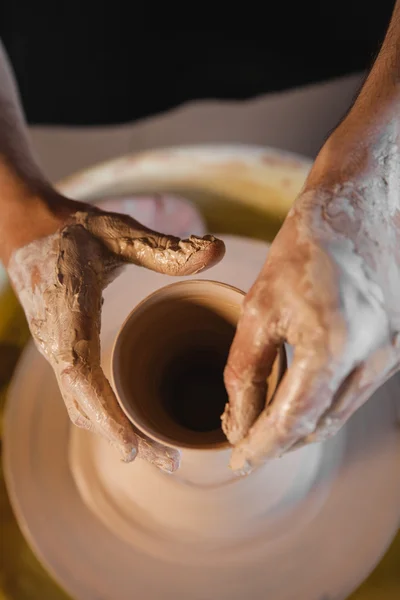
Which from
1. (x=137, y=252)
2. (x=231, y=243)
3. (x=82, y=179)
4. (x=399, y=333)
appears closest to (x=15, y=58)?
(x=82, y=179)

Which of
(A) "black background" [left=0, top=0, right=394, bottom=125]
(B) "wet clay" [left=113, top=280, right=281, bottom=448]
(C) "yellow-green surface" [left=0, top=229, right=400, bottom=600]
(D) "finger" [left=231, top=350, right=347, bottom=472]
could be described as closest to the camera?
(D) "finger" [left=231, top=350, right=347, bottom=472]

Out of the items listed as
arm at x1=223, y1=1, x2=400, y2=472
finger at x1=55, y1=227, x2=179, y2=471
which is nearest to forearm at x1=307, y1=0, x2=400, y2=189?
arm at x1=223, y1=1, x2=400, y2=472

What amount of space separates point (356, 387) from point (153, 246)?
344 mm

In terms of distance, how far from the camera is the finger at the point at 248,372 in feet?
2.18

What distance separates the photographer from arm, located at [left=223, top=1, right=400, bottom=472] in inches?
25.4

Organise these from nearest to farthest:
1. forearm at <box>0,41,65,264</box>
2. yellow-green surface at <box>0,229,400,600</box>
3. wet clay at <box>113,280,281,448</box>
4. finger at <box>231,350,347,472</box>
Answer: finger at <box>231,350,347,472</box> → wet clay at <box>113,280,281,448</box> → forearm at <box>0,41,65,264</box> → yellow-green surface at <box>0,229,400,600</box>

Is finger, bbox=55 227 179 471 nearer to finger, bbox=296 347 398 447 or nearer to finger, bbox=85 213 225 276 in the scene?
finger, bbox=85 213 225 276

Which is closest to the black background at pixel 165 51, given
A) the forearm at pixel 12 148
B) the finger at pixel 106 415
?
the forearm at pixel 12 148

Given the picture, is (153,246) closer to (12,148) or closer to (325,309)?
(325,309)

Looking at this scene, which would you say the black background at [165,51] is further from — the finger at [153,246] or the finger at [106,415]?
the finger at [106,415]

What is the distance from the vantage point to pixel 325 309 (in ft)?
2.11

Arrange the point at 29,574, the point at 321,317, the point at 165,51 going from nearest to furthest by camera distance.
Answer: the point at 321,317
the point at 29,574
the point at 165,51

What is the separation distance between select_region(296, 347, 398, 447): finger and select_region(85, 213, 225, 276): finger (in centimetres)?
24

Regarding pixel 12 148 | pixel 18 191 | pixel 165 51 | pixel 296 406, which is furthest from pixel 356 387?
pixel 165 51
